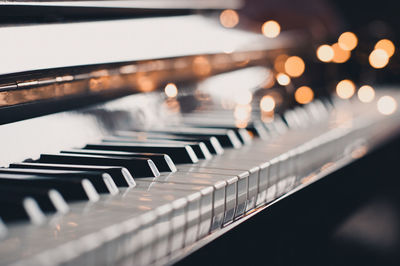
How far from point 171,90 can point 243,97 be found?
46 cm

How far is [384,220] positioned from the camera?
97.7 inches

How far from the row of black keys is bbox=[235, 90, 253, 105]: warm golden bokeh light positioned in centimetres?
49

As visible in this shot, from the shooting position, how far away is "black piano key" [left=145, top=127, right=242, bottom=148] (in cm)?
129

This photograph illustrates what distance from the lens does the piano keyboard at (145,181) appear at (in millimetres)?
623

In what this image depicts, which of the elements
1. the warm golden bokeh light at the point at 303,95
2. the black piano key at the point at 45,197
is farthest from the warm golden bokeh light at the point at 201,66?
the black piano key at the point at 45,197

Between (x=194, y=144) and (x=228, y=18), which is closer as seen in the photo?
(x=194, y=144)

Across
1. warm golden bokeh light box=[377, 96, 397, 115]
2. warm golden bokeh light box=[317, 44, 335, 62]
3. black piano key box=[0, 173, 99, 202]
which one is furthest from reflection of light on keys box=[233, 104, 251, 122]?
black piano key box=[0, 173, 99, 202]

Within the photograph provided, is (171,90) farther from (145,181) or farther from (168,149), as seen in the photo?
(145,181)

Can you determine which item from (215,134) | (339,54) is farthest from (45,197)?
(339,54)

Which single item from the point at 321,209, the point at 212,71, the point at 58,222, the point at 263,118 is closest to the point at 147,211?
the point at 58,222

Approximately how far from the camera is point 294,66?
7.70 ft

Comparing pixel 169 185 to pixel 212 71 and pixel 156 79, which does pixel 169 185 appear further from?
pixel 212 71

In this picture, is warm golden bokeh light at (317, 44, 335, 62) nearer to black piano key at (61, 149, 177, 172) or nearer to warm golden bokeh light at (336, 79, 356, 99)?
warm golden bokeh light at (336, 79, 356, 99)

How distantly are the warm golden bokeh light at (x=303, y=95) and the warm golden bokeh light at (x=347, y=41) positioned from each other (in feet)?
1.82
